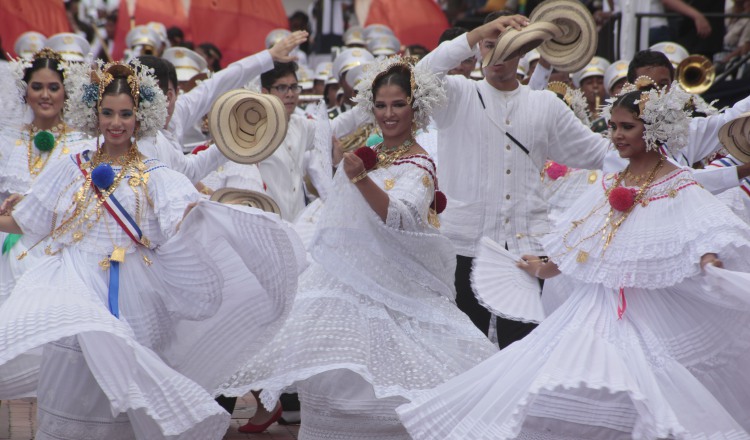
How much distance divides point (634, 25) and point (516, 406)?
8.06 m

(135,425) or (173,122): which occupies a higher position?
(173,122)

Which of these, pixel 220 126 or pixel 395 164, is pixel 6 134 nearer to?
pixel 220 126

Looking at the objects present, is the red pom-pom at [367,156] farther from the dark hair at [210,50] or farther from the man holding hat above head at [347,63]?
the dark hair at [210,50]

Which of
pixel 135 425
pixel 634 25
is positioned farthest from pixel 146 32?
pixel 135 425

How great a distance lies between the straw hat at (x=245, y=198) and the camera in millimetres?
6930

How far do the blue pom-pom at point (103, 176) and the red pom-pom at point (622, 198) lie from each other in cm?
250

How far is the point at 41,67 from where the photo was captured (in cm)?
833

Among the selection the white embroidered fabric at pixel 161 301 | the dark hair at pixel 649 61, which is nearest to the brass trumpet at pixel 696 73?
the dark hair at pixel 649 61

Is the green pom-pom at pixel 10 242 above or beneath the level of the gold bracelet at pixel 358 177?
beneath

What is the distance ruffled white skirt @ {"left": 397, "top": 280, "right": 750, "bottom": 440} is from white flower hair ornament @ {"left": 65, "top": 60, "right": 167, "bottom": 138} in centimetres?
206

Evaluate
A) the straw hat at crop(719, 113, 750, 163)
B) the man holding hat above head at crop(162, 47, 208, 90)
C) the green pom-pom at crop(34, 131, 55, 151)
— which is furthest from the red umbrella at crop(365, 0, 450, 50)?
the straw hat at crop(719, 113, 750, 163)

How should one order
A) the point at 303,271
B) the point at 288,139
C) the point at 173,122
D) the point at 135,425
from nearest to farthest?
1. the point at 135,425
2. the point at 303,271
3. the point at 173,122
4. the point at 288,139

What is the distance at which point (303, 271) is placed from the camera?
6207 millimetres

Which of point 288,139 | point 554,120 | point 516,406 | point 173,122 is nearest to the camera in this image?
point 516,406
